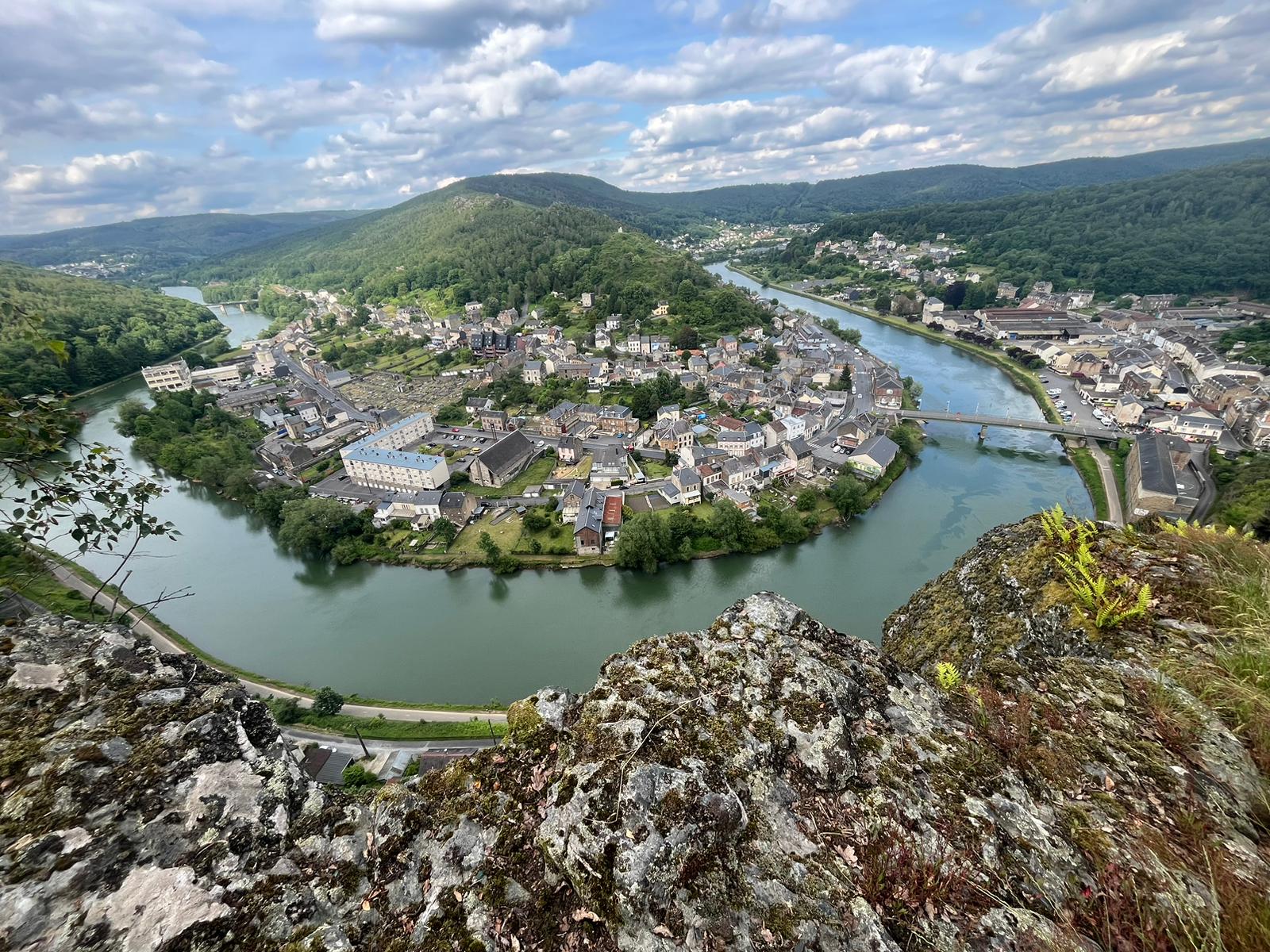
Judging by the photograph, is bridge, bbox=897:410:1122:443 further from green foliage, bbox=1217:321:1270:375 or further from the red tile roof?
the red tile roof

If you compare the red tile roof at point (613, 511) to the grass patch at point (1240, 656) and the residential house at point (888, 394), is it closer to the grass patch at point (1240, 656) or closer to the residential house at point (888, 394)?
the grass patch at point (1240, 656)

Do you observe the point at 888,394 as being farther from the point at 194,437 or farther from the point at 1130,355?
the point at 194,437

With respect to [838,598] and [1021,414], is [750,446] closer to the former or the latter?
[838,598]

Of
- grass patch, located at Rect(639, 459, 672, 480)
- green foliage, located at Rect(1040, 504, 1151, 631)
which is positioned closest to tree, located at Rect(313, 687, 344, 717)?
green foliage, located at Rect(1040, 504, 1151, 631)

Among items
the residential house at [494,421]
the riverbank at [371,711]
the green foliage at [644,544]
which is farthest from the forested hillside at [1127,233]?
the riverbank at [371,711]

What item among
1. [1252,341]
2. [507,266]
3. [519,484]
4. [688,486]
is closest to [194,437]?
[519,484]

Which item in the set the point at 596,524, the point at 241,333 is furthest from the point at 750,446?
the point at 241,333
